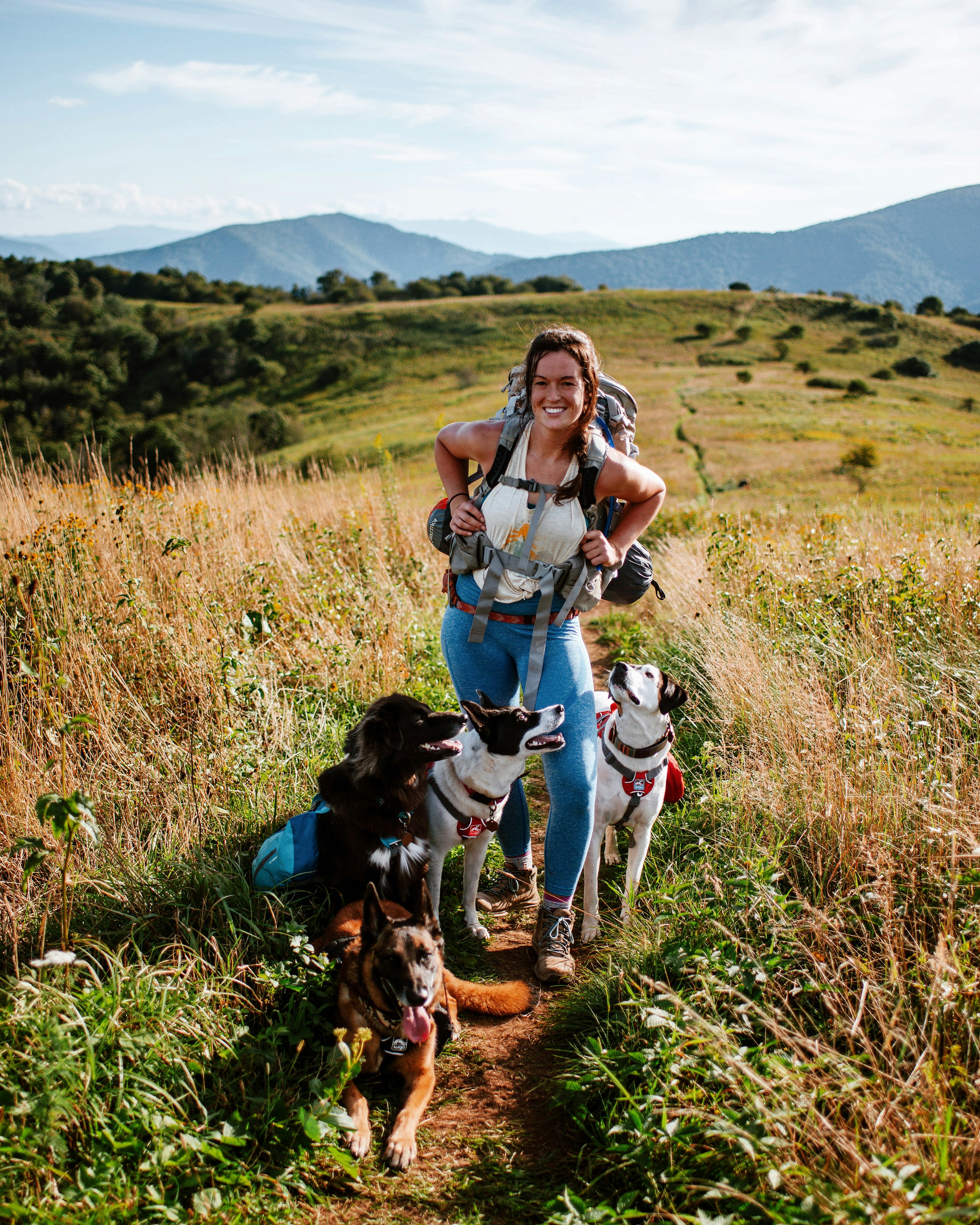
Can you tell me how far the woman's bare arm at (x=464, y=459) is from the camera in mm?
2807

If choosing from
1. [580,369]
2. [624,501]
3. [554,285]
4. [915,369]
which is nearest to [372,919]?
[624,501]

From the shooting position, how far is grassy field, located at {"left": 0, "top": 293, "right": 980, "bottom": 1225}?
6.35 feet

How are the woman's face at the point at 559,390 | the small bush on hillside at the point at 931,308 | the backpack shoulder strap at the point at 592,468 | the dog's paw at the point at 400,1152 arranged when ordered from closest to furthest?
the dog's paw at the point at 400,1152, the woman's face at the point at 559,390, the backpack shoulder strap at the point at 592,468, the small bush on hillside at the point at 931,308

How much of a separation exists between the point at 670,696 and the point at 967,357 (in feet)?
217

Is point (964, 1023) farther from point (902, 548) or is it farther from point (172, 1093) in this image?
point (902, 548)

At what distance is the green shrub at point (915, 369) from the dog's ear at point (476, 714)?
5776 centimetres

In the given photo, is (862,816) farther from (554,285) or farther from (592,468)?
(554,285)

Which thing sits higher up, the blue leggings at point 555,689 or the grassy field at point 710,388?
the grassy field at point 710,388

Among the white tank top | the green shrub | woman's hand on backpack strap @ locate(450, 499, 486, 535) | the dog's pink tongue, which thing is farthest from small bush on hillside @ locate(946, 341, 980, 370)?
the dog's pink tongue

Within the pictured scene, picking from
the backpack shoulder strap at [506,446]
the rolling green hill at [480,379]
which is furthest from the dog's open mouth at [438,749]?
the rolling green hill at [480,379]

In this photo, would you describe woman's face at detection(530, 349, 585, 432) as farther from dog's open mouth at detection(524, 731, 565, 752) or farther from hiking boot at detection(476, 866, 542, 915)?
hiking boot at detection(476, 866, 542, 915)

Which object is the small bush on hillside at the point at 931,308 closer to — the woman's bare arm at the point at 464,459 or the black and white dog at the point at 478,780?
the woman's bare arm at the point at 464,459

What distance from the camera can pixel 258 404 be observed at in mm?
51000

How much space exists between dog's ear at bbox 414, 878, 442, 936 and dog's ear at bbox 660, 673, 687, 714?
4.35ft
